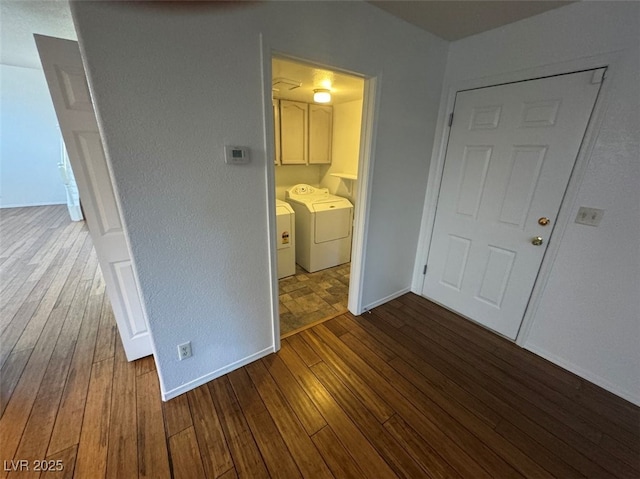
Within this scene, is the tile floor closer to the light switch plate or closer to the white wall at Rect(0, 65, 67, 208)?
the light switch plate

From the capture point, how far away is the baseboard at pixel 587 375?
62.4 inches

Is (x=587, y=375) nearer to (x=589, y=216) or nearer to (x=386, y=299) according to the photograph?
(x=589, y=216)

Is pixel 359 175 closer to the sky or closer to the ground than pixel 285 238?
closer to the sky

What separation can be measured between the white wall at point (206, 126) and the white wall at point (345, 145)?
1.40m

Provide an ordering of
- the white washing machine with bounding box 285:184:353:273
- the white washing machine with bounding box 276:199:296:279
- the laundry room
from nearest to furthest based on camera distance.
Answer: the laundry room
the white washing machine with bounding box 276:199:296:279
the white washing machine with bounding box 285:184:353:273

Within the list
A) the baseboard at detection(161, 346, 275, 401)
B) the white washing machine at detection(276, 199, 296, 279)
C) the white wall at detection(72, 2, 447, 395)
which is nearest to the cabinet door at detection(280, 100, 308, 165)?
the white washing machine at detection(276, 199, 296, 279)

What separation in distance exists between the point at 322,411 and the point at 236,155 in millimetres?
1515

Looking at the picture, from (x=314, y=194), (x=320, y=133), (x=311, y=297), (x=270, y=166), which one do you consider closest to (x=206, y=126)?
(x=270, y=166)

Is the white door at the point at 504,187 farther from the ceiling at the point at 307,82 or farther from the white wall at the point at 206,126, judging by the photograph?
the ceiling at the point at 307,82

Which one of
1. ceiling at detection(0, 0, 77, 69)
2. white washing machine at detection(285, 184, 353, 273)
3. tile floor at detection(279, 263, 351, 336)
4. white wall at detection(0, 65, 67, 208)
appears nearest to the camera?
ceiling at detection(0, 0, 77, 69)

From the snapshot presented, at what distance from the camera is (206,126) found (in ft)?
4.09

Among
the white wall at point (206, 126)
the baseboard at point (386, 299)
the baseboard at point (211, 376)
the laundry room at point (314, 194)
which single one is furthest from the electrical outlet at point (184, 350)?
the baseboard at point (386, 299)

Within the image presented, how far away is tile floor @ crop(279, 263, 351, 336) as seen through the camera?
2.30m

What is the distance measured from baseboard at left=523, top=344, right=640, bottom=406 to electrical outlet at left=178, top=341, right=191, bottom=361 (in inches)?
95.9
